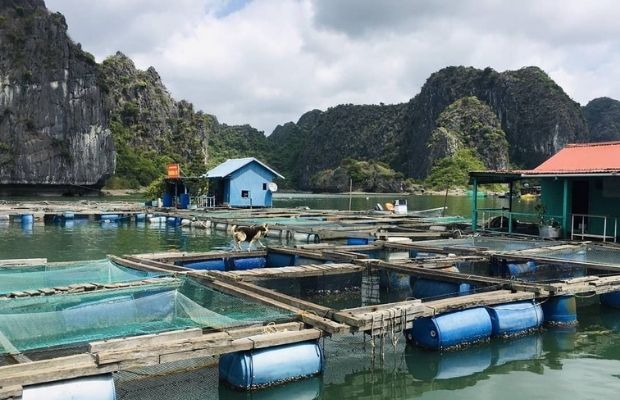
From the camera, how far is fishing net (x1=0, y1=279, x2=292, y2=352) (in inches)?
360

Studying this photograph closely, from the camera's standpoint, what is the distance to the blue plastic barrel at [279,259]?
19.5 metres

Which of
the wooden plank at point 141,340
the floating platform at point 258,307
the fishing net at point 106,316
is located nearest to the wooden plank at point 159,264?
the floating platform at point 258,307

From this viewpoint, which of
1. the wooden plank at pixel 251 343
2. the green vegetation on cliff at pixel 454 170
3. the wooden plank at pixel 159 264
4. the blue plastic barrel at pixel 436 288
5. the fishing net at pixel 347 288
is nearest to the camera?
the wooden plank at pixel 251 343

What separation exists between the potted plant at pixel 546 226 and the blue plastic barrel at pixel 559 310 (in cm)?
1117

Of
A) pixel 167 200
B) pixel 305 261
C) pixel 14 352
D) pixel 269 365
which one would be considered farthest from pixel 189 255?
pixel 167 200

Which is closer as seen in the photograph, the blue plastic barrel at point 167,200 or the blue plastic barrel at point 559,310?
the blue plastic barrel at point 559,310

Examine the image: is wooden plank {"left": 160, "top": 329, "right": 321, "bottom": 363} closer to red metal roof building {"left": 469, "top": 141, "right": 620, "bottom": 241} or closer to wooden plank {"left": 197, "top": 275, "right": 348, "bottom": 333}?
wooden plank {"left": 197, "top": 275, "right": 348, "bottom": 333}

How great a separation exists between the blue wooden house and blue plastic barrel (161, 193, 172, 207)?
4.75 m

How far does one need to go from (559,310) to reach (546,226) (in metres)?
11.8

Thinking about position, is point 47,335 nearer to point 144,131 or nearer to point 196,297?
point 196,297

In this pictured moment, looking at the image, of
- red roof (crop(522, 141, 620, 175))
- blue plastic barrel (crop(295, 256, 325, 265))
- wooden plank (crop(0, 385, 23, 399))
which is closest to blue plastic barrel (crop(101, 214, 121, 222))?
blue plastic barrel (crop(295, 256, 325, 265))

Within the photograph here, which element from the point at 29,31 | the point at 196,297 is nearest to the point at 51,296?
the point at 196,297

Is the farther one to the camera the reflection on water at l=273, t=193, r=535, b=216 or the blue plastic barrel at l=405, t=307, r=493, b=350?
the reflection on water at l=273, t=193, r=535, b=216

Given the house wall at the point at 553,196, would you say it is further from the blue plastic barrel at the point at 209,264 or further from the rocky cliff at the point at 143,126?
the rocky cliff at the point at 143,126
